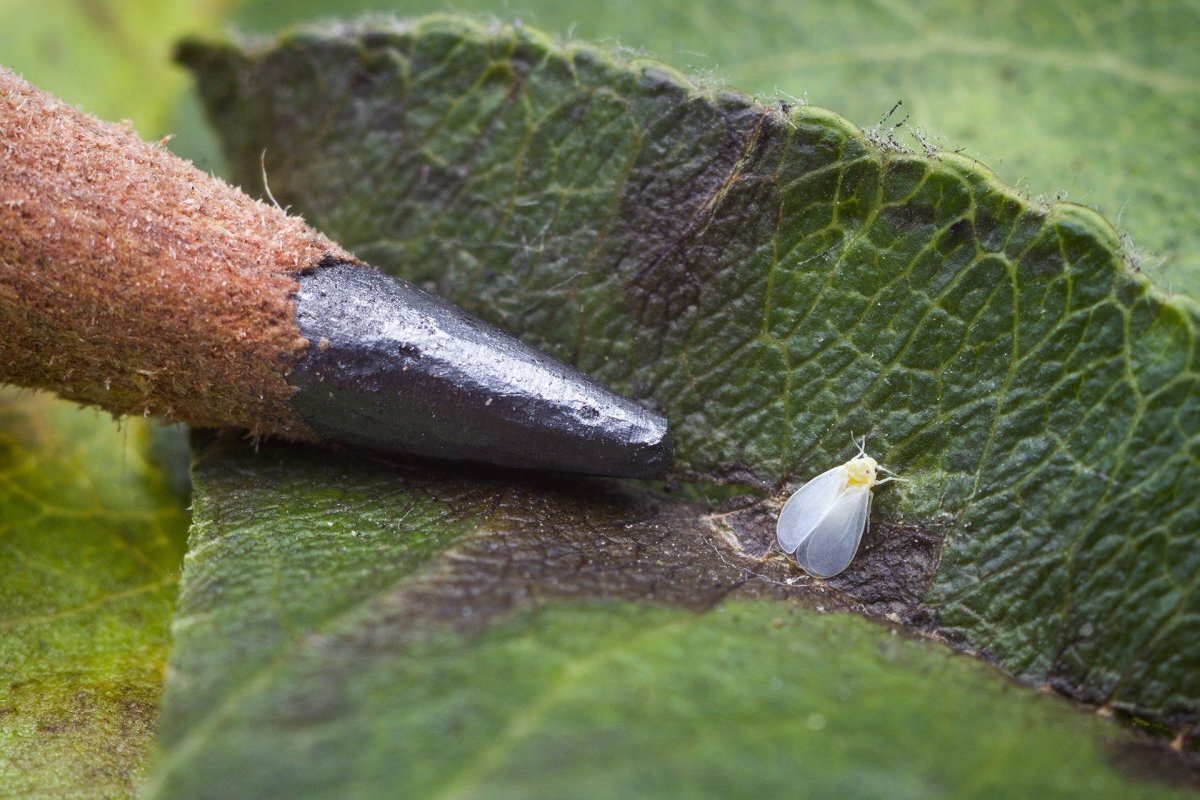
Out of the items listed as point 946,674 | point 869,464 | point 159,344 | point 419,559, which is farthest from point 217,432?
point 946,674

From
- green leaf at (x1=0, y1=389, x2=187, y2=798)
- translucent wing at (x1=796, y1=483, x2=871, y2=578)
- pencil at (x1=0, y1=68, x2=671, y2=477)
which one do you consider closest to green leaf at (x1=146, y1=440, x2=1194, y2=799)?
translucent wing at (x1=796, y1=483, x2=871, y2=578)

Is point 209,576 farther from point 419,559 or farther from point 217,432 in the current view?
point 217,432

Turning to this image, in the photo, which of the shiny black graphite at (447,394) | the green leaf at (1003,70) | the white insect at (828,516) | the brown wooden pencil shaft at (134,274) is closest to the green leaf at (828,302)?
the white insect at (828,516)

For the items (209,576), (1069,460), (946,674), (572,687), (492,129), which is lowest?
(209,576)

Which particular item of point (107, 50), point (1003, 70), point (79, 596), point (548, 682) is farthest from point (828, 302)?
point (107, 50)

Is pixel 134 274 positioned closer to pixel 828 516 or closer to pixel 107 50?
pixel 828 516
